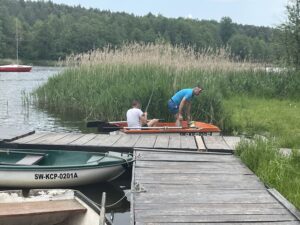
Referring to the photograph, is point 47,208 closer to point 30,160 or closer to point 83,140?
point 30,160

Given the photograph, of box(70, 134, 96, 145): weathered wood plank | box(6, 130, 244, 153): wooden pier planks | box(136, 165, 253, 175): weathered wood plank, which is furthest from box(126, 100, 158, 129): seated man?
box(136, 165, 253, 175): weathered wood plank

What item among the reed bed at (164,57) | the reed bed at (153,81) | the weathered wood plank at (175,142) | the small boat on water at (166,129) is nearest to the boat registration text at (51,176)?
the weathered wood plank at (175,142)

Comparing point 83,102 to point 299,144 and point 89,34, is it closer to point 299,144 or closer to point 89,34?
point 299,144

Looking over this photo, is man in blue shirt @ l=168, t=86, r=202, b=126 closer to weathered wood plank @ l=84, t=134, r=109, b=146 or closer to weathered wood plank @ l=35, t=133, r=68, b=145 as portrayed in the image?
weathered wood plank @ l=84, t=134, r=109, b=146

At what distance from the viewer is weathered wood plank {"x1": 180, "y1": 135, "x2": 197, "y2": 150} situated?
8784mm

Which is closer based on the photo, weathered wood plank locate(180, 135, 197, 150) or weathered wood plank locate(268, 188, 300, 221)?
weathered wood plank locate(268, 188, 300, 221)

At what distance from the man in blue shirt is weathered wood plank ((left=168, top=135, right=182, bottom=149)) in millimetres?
1350

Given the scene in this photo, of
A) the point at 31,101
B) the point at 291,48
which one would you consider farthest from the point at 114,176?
the point at 291,48

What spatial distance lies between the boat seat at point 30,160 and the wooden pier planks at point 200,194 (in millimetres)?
1740

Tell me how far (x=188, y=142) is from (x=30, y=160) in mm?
3053

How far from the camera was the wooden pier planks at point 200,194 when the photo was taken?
481 cm

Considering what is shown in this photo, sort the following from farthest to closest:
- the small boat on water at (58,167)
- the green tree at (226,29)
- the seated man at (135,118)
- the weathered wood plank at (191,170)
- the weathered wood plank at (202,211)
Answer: the green tree at (226,29) < the seated man at (135,118) < the small boat on water at (58,167) < the weathered wood plank at (191,170) < the weathered wood plank at (202,211)

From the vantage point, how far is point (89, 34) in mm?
70375

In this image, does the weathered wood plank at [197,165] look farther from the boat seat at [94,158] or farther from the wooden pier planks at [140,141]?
the wooden pier planks at [140,141]
